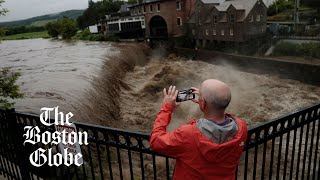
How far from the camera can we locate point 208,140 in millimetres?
2340

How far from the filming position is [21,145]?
14.5ft

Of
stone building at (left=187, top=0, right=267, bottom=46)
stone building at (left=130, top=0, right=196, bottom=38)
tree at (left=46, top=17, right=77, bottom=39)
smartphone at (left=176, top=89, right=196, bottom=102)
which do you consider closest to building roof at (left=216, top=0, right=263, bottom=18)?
stone building at (left=187, top=0, right=267, bottom=46)

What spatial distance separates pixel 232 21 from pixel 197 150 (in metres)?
35.0

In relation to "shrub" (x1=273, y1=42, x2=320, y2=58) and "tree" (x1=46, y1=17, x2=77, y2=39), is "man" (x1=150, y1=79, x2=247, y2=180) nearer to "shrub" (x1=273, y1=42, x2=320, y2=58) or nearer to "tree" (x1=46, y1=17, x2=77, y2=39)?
"shrub" (x1=273, y1=42, x2=320, y2=58)

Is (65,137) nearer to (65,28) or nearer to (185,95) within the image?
(185,95)

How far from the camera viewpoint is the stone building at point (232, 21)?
34188mm

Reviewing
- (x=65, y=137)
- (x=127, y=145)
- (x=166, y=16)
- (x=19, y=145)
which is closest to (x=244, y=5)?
(x=166, y=16)

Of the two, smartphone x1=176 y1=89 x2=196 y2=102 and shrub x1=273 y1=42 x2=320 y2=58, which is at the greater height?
smartphone x1=176 y1=89 x2=196 y2=102

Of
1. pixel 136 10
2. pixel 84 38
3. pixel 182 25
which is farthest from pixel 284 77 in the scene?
pixel 84 38

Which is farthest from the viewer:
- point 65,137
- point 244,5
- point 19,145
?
point 244,5

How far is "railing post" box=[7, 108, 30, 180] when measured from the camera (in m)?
4.32

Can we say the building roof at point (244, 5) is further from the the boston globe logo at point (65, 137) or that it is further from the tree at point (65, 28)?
the tree at point (65, 28)

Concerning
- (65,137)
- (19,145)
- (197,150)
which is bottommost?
(19,145)

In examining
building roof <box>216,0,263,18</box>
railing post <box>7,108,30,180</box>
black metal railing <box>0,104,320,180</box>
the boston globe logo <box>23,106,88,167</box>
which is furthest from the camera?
building roof <box>216,0,263,18</box>
